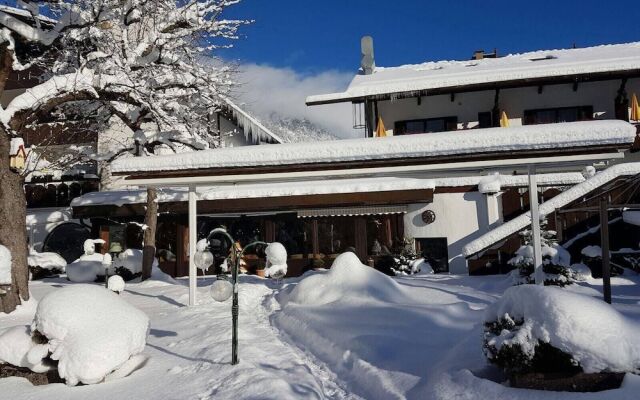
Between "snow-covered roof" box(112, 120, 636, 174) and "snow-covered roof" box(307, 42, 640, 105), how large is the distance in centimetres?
1009

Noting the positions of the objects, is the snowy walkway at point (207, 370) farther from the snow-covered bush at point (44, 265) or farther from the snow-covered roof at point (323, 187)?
the snow-covered bush at point (44, 265)

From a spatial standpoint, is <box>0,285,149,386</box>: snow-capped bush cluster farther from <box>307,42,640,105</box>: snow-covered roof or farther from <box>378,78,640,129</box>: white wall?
<box>378,78,640,129</box>: white wall

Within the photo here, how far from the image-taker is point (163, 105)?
47.5 ft

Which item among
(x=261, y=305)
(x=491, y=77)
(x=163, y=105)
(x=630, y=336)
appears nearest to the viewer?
(x=630, y=336)

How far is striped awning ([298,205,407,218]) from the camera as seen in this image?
16328 mm

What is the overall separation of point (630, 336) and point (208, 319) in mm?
6912

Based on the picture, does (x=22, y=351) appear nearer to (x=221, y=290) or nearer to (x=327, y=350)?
(x=221, y=290)

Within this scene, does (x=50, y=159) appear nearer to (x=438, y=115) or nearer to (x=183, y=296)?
(x=183, y=296)

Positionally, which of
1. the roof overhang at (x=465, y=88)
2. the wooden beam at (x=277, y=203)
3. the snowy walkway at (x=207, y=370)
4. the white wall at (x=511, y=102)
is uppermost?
the roof overhang at (x=465, y=88)

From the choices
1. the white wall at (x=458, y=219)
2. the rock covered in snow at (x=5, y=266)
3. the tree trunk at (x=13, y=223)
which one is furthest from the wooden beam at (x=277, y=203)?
the rock covered in snow at (x=5, y=266)

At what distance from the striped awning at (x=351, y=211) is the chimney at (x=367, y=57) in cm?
928

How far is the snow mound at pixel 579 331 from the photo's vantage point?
423 cm

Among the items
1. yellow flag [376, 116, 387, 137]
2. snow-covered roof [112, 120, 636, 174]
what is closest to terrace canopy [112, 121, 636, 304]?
snow-covered roof [112, 120, 636, 174]

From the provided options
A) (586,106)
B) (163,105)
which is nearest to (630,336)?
(163,105)
